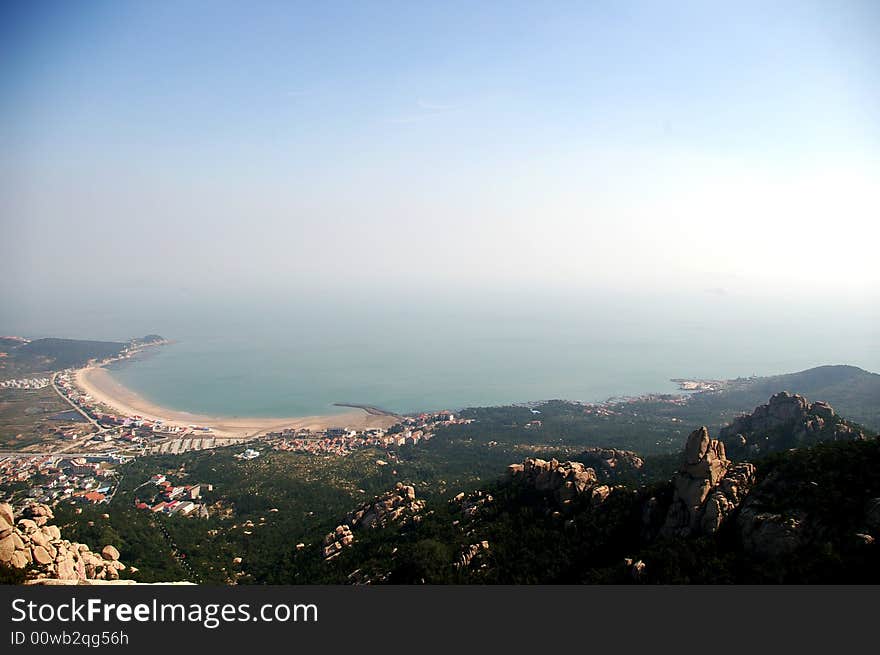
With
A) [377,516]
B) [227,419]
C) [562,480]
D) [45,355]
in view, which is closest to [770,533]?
[562,480]

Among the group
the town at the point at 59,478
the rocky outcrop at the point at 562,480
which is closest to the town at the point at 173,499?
the town at the point at 59,478

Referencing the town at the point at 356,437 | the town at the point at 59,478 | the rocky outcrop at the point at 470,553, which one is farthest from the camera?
the town at the point at 356,437

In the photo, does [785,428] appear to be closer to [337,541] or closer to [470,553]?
[470,553]

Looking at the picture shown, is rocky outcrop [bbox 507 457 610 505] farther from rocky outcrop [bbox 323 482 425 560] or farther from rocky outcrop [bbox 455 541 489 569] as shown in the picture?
rocky outcrop [bbox 323 482 425 560]
